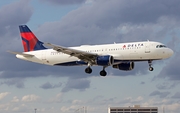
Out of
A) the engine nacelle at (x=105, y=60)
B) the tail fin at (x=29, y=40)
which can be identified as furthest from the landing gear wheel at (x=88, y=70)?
the tail fin at (x=29, y=40)

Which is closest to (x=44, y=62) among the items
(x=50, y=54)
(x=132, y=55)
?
(x=50, y=54)

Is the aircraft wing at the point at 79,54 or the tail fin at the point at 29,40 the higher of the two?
the tail fin at the point at 29,40

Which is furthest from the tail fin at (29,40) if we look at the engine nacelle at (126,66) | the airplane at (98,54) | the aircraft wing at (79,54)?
the engine nacelle at (126,66)

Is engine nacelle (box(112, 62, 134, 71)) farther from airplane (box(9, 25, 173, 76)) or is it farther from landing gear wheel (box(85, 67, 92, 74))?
landing gear wheel (box(85, 67, 92, 74))

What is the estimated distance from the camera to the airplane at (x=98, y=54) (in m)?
104

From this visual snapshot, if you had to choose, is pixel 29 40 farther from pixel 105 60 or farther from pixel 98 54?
pixel 105 60

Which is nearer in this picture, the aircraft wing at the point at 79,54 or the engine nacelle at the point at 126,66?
the aircraft wing at the point at 79,54

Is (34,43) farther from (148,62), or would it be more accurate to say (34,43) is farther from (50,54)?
(148,62)

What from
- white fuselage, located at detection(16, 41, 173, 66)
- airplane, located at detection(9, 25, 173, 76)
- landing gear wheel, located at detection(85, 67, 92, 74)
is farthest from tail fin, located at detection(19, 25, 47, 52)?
landing gear wheel, located at detection(85, 67, 92, 74)

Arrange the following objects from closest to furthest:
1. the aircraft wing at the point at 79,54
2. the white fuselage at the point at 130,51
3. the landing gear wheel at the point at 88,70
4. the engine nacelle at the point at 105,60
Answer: the white fuselage at the point at 130,51, the engine nacelle at the point at 105,60, the aircraft wing at the point at 79,54, the landing gear wheel at the point at 88,70

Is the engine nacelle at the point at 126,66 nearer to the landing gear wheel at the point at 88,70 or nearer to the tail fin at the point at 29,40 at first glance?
the landing gear wheel at the point at 88,70

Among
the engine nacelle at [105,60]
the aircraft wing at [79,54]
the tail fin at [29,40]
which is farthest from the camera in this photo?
the tail fin at [29,40]

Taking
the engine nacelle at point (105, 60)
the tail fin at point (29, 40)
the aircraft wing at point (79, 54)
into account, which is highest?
the tail fin at point (29, 40)

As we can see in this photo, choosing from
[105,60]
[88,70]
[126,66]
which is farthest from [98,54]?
[126,66]
